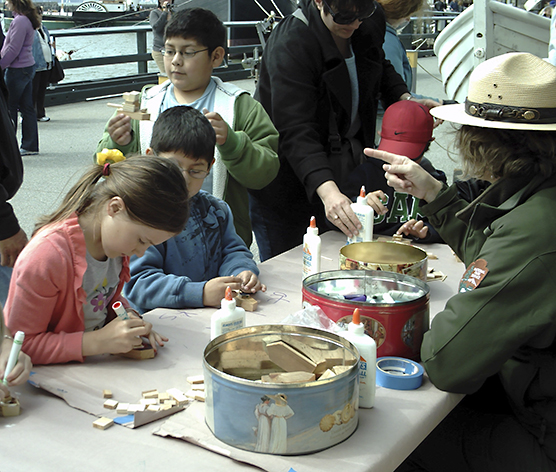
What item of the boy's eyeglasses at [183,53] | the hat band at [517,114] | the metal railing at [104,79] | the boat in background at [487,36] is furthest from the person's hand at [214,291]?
the metal railing at [104,79]

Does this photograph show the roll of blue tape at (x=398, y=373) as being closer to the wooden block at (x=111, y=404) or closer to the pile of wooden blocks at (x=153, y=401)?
the pile of wooden blocks at (x=153, y=401)

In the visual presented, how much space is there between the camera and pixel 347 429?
1235 mm

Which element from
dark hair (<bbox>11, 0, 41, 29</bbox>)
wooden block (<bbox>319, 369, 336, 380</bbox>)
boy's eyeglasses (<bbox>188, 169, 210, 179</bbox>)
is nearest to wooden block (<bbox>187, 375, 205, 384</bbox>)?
wooden block (<bbox>319, 369, 336, 380</bbox>)

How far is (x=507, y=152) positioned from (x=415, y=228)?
1.01 meters

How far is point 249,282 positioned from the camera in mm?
2018

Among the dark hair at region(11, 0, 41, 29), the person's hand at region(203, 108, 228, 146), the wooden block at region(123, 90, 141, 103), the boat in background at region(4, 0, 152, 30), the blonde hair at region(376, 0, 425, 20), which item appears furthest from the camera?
the boat in background at region(4, 0, 152, 30)

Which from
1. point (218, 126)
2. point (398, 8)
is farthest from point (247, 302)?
point (398, 8)

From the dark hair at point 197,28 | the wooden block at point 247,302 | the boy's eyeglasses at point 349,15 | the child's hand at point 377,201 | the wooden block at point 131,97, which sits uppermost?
the boy's eyeglasses at point 349,15

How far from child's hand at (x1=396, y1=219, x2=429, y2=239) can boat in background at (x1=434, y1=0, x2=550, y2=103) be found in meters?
1.42

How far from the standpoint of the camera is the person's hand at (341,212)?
7.20 feet

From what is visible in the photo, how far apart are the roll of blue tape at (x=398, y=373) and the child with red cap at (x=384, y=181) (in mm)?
957

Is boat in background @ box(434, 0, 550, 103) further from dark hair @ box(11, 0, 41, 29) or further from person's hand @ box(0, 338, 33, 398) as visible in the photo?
dark hair @ box(11, 0, 41, 29)

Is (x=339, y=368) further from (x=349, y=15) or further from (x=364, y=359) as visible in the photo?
(x=349, y=15)

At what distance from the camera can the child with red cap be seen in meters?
2.49
